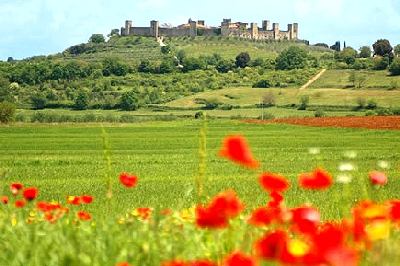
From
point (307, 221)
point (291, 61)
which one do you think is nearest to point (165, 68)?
point (291, 61)

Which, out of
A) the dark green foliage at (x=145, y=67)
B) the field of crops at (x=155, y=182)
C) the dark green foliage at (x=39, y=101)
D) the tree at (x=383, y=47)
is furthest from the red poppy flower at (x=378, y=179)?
the tree at (x=383, y=47)

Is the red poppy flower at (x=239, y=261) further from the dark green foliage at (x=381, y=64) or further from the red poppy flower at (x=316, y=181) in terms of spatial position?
the dark green foliage at (x=381, y=64)

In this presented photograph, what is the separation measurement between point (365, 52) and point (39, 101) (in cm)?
8116

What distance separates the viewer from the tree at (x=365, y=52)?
563 ft

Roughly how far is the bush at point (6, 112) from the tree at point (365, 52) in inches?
4460

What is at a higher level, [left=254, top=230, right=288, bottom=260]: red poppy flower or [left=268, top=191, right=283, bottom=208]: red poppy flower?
[left=254, top=230, right=288, bottom=260]: red poppy flower

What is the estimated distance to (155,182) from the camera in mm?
24281

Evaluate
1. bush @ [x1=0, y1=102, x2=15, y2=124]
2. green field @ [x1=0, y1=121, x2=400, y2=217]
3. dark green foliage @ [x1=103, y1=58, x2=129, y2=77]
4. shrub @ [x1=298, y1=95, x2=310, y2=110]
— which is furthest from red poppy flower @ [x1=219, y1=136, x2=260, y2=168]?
dark green foliage @ [x1=103, y1=58, x2=129, y2=77]

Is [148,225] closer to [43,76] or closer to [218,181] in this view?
[218,181]

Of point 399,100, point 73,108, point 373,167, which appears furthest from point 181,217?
point 73,108

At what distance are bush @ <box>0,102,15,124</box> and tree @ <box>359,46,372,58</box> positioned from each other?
113 m

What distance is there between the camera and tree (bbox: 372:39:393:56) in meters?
167

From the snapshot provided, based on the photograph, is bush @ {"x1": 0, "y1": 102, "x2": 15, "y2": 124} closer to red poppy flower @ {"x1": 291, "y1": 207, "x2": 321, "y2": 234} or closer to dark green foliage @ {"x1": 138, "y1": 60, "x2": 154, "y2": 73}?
red poppy flower @ {"x1": 291, "y1": 207, "x2": 321, "y2": 234}

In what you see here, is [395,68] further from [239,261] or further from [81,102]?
[239,261]
